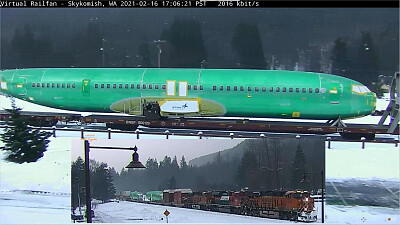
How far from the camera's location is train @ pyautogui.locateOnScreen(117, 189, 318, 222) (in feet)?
11.3

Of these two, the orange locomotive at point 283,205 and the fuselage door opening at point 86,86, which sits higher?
the fuselage door opening at point 86,86

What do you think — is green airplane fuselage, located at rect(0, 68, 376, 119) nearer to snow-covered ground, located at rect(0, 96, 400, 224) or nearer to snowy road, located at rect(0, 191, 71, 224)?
snow-covered ground, located at rect(0, 96, 400, 224)

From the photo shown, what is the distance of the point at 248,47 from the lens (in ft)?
11.7

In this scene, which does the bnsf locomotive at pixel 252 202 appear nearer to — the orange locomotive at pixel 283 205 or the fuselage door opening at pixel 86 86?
the orange locomotive at pixel 283 205

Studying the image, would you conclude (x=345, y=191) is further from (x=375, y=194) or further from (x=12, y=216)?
(x=12, y=216)

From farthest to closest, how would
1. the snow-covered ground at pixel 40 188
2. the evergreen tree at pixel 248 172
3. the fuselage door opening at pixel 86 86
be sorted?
the fuselage door opening at pixel 86 86 → the snow-covered ground at pixel 40 188 → the evergreen tree at pixel 248 172

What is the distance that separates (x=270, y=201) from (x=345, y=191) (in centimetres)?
59

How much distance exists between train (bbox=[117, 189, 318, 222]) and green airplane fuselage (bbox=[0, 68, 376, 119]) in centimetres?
63

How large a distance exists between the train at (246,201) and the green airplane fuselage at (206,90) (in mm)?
626

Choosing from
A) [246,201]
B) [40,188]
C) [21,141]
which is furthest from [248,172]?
[21,141]

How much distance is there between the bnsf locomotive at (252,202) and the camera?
3457 mm

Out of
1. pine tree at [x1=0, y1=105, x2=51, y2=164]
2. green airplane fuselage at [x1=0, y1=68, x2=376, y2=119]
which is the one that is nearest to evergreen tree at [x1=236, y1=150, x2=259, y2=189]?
green airplane fuselage at [x1=0, y1=68, x2=376, y2=119]

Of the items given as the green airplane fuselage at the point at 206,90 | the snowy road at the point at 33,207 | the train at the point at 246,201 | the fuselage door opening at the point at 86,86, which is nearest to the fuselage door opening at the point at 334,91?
the green airplane fuselage at the point at 206,90

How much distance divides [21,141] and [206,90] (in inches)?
61.5
